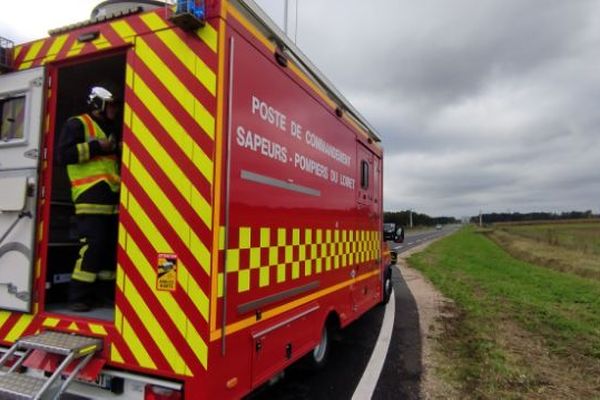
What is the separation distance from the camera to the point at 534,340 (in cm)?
668

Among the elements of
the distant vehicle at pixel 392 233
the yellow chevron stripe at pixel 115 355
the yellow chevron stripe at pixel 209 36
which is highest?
the yellow chevron stripe at pixel 209 36

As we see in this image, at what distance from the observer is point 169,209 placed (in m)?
2.70

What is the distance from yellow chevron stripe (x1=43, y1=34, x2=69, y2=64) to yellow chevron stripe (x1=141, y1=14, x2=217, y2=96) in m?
0.74

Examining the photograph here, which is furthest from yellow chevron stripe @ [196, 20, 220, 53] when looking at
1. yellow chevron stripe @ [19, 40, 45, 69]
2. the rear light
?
the rear light

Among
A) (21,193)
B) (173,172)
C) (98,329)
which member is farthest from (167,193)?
(21,193)

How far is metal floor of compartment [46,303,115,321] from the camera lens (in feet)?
10.0

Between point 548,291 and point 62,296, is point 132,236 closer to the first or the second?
point 62,296

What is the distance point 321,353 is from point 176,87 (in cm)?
327

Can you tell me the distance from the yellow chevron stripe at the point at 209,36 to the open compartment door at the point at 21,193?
1363 mm

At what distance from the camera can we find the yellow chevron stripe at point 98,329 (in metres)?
2.84

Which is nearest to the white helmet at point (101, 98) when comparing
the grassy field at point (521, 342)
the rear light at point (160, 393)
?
the rear light at point (160, 393)

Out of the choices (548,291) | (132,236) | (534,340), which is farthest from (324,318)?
(548,291)

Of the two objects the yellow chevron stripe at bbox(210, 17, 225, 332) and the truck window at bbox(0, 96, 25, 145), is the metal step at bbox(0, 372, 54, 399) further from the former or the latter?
the truck window at bbox(0, 96, 25, 145)

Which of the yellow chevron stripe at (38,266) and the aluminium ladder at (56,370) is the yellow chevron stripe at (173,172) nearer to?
the aluminium ladder at (56,370)
